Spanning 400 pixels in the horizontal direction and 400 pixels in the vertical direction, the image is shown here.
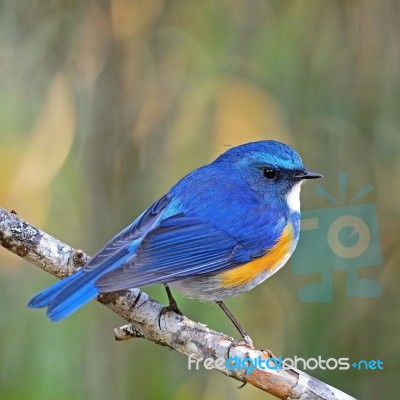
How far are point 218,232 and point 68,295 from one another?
833 mm

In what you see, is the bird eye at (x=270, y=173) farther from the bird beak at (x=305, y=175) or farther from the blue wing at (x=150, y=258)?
the blue wing at (x=150, y=258)

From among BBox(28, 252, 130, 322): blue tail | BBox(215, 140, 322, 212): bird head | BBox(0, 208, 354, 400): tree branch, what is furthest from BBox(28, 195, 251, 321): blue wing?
BBox(215, 140, 322, 212): bird head

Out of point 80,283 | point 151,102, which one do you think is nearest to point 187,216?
point 80,283

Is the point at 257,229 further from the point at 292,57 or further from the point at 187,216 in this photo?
the point at 292,57

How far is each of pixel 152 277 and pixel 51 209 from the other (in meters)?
1.75

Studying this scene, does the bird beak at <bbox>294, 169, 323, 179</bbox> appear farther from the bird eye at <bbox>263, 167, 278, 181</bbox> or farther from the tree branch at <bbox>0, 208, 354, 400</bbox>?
the tree branch at <bbox>0, 208, 354, 400</bbox>

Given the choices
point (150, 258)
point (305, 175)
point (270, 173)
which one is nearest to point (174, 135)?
point (270, 173)

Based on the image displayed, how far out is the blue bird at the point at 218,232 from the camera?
132 inches

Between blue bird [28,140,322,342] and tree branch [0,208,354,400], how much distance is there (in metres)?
0.15

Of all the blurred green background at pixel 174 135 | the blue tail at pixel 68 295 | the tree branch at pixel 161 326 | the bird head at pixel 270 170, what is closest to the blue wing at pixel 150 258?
the blue tail at pixel 68 295

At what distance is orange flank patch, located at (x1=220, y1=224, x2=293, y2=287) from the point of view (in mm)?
3574

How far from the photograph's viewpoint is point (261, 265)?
144 inches

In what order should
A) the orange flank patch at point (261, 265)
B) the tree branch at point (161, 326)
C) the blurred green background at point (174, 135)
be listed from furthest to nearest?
the blurred green background at point (174, 135) → the orange flank patch at point (261, 265) → the tree branch at point (161, 326)

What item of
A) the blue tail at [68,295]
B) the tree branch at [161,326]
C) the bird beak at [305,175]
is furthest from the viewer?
the bird beak at [305,175]
